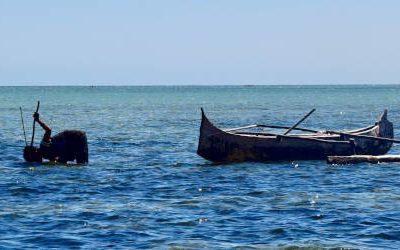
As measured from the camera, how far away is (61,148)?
33.1m

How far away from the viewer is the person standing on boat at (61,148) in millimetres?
33062

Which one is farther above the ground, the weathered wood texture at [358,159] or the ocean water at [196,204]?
the weathered wood texture at [358,159]

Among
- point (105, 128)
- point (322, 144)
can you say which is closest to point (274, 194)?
point (322, 144)

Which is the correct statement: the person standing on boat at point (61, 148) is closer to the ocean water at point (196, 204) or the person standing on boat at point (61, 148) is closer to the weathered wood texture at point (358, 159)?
the ocean water at point (196, 204)

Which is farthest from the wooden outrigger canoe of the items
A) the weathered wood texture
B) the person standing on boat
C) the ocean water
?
the person standing on boat

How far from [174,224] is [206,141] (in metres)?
14.2

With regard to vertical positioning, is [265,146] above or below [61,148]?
above

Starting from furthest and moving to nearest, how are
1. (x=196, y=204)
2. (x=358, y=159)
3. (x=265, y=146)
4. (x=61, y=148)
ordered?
1. (x=265, y=146)
2. (x=358, y=159)
3. (x=61, y=148)
4. (x=196, y=204)

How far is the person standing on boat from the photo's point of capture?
1302 inches

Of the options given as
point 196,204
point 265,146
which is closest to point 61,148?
point 265,146

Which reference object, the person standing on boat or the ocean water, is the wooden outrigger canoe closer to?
the ocean water

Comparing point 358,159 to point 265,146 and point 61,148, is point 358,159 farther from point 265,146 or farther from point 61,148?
point 61,148

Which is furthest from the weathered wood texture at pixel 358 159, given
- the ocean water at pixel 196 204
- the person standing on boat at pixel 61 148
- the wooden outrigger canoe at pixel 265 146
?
the person standing on boat at pixel 61 148

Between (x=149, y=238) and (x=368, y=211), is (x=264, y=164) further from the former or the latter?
(x=149, y=238)
